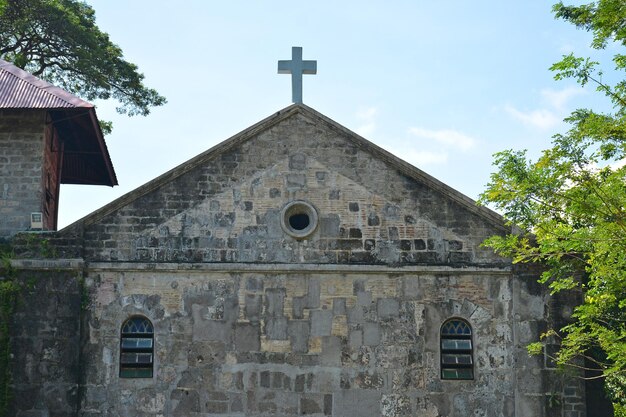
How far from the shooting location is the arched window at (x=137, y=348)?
1831 cm

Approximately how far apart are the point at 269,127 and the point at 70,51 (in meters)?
11.9

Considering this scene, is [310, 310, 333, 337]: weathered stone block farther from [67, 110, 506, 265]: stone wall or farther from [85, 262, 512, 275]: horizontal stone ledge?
[67, 110, 506, 265]: stone wall

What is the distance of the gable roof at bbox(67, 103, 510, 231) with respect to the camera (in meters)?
18.8

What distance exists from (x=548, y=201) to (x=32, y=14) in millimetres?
17107

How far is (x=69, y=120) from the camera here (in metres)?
21.2

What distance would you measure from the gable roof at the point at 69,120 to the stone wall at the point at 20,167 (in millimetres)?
407

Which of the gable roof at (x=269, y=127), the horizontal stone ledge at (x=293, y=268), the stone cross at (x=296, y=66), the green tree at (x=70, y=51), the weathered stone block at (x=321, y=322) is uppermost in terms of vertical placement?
the green tree at (x=70, y=51)

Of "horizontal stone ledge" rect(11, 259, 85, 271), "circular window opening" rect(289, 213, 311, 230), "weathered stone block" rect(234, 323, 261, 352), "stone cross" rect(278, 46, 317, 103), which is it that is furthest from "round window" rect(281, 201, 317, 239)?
"horizontal stone ledge" rect(11, 259, 85, 271)

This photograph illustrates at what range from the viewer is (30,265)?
60.6ft

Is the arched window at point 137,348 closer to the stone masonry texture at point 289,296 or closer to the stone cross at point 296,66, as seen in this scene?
the stone masonry texture at point 289,296

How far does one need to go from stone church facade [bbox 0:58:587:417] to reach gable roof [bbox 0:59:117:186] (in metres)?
2.52

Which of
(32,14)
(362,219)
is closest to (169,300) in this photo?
(362,219)

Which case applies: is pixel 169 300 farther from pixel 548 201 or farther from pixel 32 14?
pixel 32 14

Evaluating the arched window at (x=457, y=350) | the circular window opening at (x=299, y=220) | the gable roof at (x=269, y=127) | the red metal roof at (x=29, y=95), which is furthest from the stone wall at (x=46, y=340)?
the arched window at (x=457, y=350)
